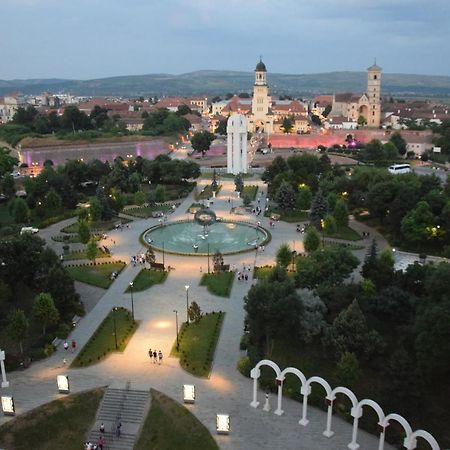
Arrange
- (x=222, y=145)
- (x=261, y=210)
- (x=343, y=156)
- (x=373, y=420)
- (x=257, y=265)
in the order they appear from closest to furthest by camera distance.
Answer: (x=373, y=420) < (x=257, y=265) < (x=261, y=210) < (x=343, y=156) < (x=222, y=145)

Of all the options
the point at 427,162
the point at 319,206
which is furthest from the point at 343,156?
the point at 319,206

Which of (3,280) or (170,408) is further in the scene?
(3,280)

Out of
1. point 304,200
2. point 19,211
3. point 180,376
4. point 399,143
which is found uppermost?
point 399,143

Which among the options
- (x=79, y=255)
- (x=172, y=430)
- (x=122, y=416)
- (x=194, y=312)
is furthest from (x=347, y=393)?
(x=79, y=255)

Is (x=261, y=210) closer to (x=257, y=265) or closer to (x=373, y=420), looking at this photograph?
(x=257, y=265)

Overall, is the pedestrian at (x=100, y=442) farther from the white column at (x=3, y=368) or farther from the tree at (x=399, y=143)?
the tree at (x=399, y=143)

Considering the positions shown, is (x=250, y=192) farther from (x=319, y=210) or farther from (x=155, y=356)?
(x=155, y=356)

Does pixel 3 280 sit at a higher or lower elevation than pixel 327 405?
higher

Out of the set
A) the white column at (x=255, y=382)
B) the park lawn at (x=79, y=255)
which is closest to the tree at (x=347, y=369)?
the white column at (x=255, y=382)

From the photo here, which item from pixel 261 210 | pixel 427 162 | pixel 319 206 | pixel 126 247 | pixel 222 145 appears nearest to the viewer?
pixel 126 247
